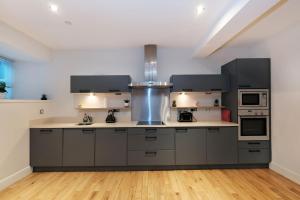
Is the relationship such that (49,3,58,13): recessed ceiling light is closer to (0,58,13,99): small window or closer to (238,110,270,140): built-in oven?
(0,58,13,99): small window

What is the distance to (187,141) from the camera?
3727 mm

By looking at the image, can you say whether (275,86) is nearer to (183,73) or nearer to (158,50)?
(183,73)

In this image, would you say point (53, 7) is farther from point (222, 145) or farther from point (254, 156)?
point (254, 156)

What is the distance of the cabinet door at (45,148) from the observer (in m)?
3.66

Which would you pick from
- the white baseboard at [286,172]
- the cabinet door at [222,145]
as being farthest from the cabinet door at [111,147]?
the white baseboard at [286,172]

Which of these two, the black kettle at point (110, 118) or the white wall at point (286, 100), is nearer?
the white wall at point (286, 100)

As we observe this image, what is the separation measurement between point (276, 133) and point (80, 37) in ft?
12.8

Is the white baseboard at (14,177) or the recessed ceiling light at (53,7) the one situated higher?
the recessed ceiling light at (53,7)

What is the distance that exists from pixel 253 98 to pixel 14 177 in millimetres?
4320

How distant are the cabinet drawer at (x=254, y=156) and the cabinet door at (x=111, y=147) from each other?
216 cm

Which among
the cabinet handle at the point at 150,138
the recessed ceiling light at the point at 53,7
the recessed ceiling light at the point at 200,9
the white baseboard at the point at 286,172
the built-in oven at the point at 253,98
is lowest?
the white baseboard at the point at 286,172

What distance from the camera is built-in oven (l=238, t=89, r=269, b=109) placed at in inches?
146

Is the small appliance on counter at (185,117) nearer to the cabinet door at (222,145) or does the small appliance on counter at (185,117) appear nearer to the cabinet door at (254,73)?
the cabinet door at (222,145)

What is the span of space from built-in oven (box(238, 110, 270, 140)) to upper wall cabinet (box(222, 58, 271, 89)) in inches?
19.4
